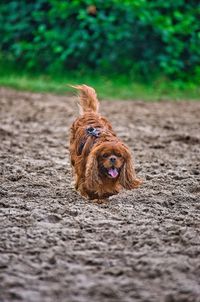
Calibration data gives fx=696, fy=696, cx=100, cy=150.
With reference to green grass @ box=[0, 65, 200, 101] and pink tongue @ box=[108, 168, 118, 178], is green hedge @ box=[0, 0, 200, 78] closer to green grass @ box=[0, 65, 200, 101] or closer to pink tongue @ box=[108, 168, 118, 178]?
green grass @ box=[0, 65, 200, 101]

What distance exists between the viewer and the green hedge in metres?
11.3

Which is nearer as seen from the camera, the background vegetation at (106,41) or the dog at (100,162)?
the dog at (100,162)

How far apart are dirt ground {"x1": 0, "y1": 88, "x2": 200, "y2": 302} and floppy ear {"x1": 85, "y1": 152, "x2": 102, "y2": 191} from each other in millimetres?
170

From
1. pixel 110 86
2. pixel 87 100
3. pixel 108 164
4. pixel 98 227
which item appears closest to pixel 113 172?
pixel 108 164

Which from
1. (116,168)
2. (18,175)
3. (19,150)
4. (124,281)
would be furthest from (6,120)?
(124,281)

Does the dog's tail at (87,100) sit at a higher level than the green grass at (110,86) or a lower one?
higher

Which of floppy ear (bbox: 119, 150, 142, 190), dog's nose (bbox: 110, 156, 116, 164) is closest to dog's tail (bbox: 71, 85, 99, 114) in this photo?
floppy ear (bbox: 119, 150, 142, 190)

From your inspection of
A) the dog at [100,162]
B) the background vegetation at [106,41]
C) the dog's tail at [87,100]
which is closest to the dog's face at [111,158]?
the dog at [100,162]

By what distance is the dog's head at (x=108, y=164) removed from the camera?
187 inches

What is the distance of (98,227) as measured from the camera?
4516 millimetres

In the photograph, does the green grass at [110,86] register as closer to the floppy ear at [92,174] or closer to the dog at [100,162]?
the dog at [100,162]

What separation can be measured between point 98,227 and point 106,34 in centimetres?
753

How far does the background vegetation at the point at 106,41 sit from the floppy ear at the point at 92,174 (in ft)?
21.1

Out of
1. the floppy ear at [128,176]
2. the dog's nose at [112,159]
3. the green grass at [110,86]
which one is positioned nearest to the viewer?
the dog's nose at [112,159]
